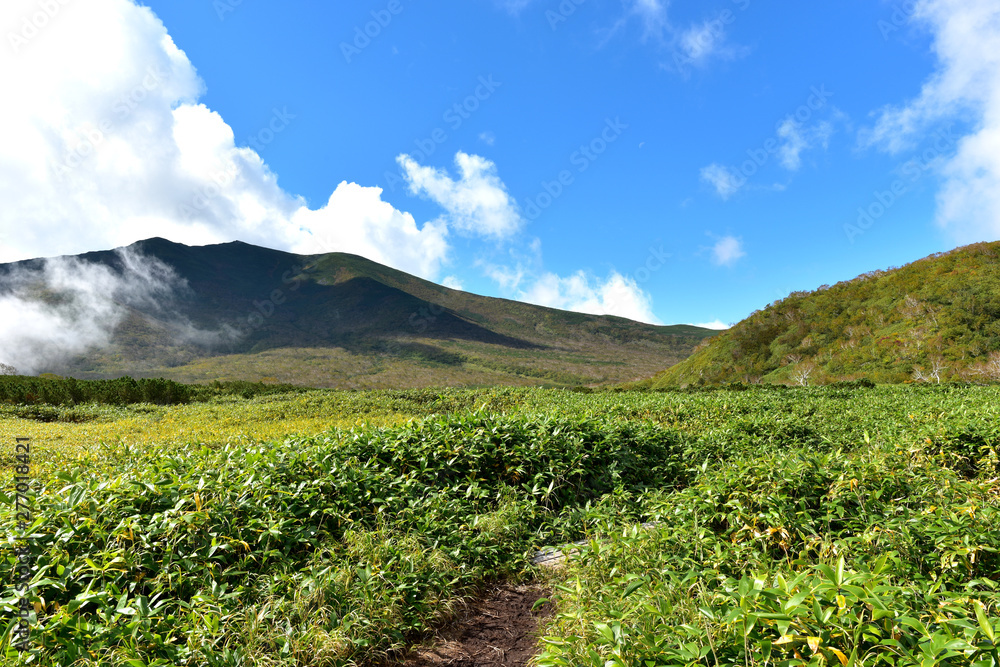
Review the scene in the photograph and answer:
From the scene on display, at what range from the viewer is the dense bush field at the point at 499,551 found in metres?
2.43

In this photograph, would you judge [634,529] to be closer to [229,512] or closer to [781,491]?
[781,491]

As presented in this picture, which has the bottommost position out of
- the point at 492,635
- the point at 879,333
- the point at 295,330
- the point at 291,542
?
the point at 492,635

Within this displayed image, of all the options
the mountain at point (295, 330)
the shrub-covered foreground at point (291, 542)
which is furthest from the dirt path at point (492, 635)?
the mountain at point (295, 330)

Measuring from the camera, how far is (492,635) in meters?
3.84

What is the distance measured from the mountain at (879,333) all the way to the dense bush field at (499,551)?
1077 inches

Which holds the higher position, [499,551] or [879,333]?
[879,333]

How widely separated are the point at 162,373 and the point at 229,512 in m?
111

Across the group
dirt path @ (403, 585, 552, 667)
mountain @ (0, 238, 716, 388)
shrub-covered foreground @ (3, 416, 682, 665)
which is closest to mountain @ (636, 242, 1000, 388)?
shrub-covered foreground @ (3, 416, 682, 665)

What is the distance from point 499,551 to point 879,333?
38044 millimetres

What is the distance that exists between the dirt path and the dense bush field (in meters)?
0.19

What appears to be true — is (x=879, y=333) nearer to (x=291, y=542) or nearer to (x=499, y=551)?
(x=499, y=551)

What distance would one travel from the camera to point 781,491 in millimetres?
4539

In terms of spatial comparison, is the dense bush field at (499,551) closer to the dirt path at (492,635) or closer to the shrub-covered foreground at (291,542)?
the shrub-covered foreground at (291,542)

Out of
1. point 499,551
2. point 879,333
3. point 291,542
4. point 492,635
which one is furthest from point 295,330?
point 492,635
